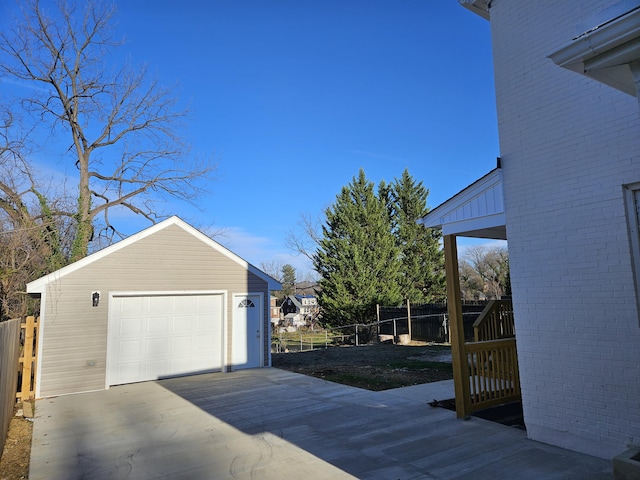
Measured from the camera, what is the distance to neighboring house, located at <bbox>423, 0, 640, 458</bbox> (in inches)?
153

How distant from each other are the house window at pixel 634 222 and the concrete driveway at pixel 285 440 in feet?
6.30

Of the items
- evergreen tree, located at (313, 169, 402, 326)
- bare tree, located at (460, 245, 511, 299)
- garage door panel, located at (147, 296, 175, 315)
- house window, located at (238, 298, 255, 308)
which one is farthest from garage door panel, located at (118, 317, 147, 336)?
bare tree, located at (460, 245, 511, 299)

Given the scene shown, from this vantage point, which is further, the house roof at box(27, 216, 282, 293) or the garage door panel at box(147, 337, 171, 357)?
the garage door panel at box(147, 337, 171, 357)

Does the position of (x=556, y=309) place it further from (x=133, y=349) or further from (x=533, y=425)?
(x=133, y=349)

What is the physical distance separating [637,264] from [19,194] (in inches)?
665

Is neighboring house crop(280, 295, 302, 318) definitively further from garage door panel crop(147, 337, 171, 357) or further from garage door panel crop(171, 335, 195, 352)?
garage door panel crop(147, 337, 171, 357)

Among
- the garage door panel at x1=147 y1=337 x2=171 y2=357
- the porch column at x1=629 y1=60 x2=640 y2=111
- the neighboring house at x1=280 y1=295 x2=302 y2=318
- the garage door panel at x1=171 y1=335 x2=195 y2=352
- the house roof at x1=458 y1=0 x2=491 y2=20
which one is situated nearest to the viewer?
the porch column at x1=629 y1=60 x2=640 y2=111

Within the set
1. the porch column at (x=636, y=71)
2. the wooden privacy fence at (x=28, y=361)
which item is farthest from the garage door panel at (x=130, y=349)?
the porch column at (x=636, y=71)

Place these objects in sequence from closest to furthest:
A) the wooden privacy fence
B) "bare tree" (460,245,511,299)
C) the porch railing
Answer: the porch railing, the wooden privacy fence, "bare tree" (460,245,511,299)

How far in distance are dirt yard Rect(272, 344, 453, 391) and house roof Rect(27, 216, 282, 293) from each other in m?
2.71

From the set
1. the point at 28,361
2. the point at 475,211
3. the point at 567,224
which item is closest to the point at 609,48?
the point at 567,224

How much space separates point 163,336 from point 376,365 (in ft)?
18.8

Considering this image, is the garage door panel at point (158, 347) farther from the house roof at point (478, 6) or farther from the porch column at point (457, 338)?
the house roof at point (478, 6)

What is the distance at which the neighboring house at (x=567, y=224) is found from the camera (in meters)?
3.90
